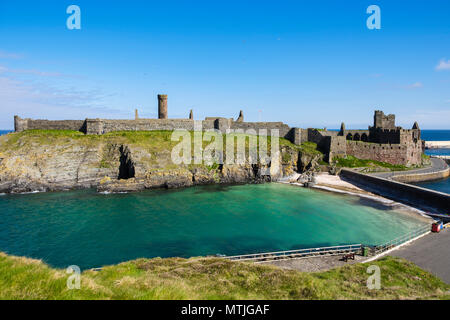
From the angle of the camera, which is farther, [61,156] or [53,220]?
[61,156]

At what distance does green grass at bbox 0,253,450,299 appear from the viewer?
7628 millimetres

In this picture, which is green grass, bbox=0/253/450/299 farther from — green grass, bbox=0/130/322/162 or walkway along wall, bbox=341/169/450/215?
green grass, bbox=0/130/322/162

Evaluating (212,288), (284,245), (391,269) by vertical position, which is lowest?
(284,245)

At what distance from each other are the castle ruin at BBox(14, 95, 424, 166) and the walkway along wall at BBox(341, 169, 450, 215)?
38.0 ft

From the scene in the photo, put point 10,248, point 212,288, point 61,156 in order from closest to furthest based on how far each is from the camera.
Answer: point 212,288, point 10,248, point 61,156

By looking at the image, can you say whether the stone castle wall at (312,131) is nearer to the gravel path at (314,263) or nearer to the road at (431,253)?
the road at (431,253)

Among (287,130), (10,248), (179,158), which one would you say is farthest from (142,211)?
(287,130)

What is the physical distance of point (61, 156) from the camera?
156ft

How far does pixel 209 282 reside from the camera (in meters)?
12.1

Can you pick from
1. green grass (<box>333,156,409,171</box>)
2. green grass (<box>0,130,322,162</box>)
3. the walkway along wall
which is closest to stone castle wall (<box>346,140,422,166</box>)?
green grass (<box>333,156,409,171</box>)

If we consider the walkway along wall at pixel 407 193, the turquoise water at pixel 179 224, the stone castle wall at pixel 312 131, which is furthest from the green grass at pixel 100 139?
the walkway along wall at pixel 407 193

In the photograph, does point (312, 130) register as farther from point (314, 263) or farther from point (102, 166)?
point (314, 263)

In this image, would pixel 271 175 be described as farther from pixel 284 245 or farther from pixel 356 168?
pixel 284 245

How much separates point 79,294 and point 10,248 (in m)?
21.5
